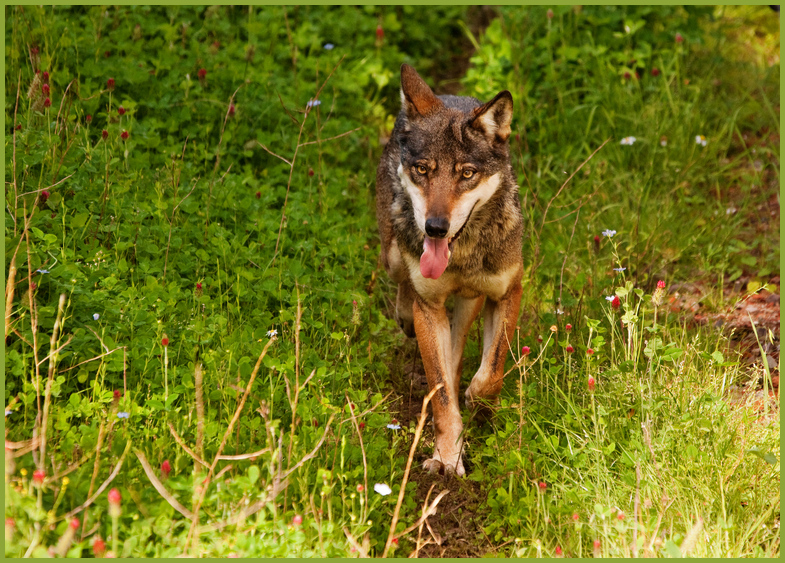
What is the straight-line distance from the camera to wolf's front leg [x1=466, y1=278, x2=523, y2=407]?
4.44 metres

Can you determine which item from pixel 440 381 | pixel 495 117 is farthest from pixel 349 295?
pixel 495 117

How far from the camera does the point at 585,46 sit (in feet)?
24.2

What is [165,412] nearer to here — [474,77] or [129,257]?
[129,257]

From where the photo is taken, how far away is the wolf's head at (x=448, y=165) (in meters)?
4.04

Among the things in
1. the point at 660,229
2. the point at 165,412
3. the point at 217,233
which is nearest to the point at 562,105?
the point at 660,229

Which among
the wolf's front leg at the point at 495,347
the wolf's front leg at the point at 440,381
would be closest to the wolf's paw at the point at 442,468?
the wolf's front leg at the point at 440,381

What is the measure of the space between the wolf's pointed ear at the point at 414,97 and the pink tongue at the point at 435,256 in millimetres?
853

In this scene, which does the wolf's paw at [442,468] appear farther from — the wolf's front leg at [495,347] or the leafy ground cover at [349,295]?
the wolf's front leg at [495,347]

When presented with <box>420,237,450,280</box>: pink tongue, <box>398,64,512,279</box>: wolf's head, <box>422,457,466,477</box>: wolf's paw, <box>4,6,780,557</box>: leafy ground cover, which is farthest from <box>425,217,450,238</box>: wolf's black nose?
<box>422,457,466,477</box>: wolf's paw

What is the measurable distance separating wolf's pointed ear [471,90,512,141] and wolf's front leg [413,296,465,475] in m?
1.06

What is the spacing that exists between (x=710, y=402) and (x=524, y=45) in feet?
15.8

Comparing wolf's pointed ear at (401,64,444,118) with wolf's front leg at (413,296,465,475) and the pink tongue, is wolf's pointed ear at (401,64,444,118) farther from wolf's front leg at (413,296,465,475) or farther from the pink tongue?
wolf's front leg at (413,296,465,475)

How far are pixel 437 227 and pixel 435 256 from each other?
284 mm

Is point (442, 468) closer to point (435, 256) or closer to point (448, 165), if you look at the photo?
point (435, 256)
